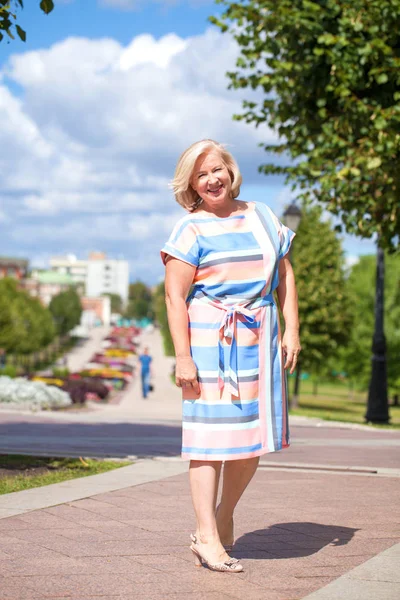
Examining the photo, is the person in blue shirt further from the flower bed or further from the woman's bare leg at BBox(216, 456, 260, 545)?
the woman's bare leg at BBox(216, 456, 260, 545)

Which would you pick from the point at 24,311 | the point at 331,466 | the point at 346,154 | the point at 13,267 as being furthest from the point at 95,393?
the point at 13,267

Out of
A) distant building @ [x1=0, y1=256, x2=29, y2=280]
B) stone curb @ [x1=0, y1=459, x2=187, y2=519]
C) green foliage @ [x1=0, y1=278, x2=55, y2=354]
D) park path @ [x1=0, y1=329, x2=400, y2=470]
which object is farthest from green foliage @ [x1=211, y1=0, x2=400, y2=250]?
distant building @ [x1=0, y1=256, x2=29, y2=280]

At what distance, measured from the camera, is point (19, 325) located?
7531cm

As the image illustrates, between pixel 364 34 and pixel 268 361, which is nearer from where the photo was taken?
pixel 268 361

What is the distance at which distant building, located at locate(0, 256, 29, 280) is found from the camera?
163 m

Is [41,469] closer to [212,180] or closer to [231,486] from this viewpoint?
[231,486]

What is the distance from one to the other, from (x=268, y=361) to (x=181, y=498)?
2175mm

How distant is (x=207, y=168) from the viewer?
4.48 m

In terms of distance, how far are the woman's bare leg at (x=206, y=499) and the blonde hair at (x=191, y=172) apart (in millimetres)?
1289

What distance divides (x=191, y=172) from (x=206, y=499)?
62.6 inches

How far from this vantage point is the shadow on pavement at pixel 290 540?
4582mm

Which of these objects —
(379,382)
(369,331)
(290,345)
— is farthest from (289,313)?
(369,331)

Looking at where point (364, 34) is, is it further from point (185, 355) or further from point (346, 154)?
point (185, 355)

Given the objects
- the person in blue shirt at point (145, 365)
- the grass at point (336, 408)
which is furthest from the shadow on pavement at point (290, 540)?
the person in blue shirt at point (145, 365)
